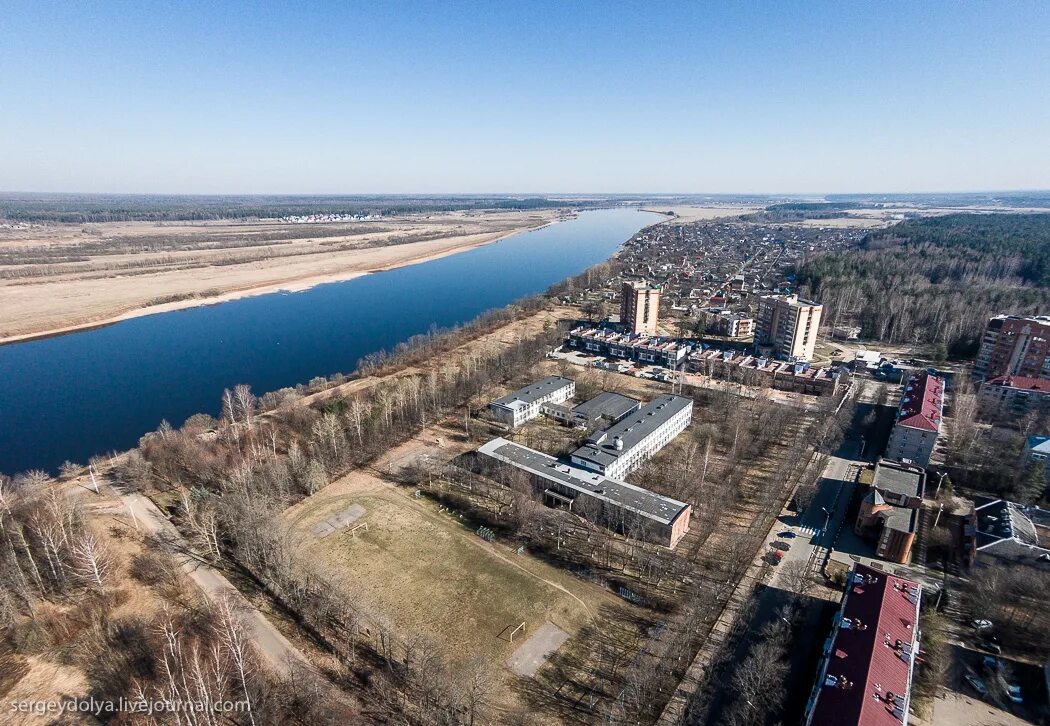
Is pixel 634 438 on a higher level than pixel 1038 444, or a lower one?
lower

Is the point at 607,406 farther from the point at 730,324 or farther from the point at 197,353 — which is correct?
the point at 197,353

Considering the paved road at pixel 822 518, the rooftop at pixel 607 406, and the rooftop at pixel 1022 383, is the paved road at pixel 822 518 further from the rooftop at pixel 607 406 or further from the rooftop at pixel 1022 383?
the rooftop at pixel 1022 383

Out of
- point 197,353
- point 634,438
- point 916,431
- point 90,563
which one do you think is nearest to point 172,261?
point 197,353

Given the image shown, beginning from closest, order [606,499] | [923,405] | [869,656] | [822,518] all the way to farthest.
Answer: [869,656], [606,499], [822,518], [923,405]

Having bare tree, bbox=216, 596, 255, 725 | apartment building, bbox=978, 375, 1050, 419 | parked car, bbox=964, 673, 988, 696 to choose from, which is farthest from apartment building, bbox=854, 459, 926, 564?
bare tree, bbox=216, 596, 255, 725

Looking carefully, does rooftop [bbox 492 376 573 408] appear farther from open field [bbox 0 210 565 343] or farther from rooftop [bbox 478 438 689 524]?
open field [bbox 0 210 565 343]

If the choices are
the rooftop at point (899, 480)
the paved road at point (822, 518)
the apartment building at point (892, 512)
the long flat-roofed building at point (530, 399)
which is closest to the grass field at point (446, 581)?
the paved road at point (822, 518)
